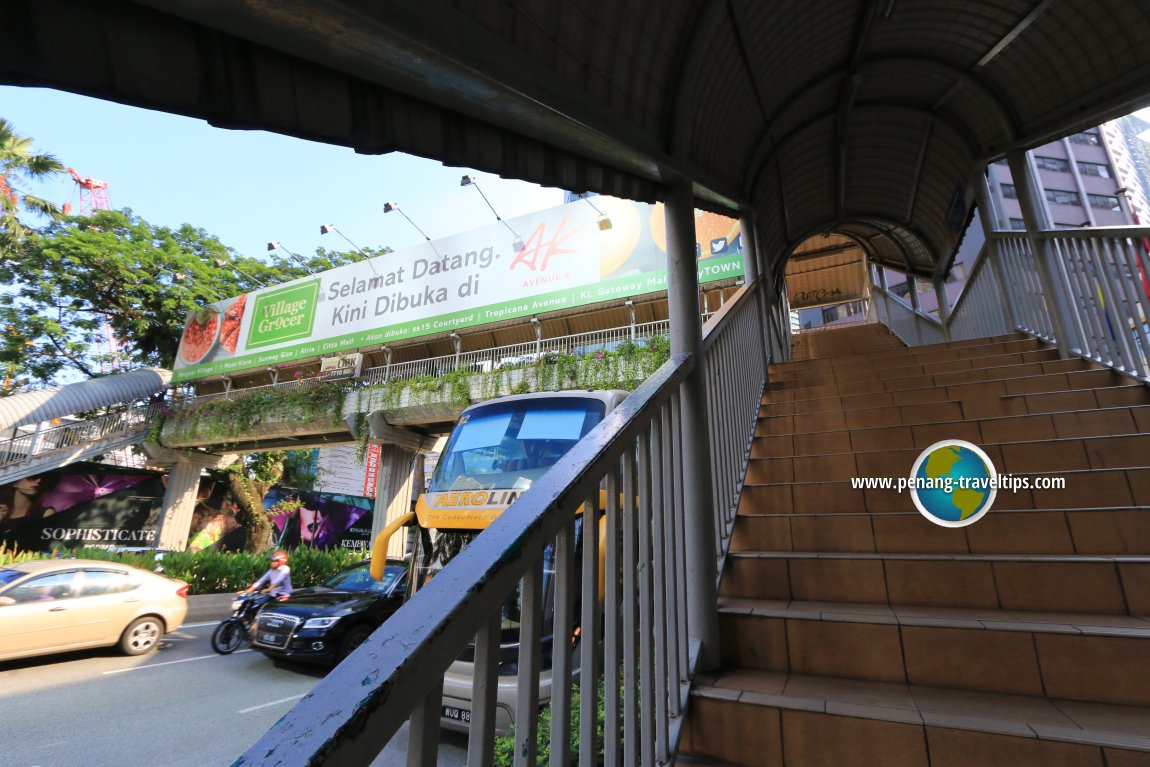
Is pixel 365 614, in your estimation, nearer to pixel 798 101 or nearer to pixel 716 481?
pixel 716 481

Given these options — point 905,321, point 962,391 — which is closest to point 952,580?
point 962,391

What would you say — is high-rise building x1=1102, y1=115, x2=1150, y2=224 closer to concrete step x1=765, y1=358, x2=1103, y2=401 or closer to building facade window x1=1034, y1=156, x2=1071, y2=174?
building facade window x1=1034, y1=156, x2=1071, y2=174

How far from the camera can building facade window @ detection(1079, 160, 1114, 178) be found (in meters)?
37.2

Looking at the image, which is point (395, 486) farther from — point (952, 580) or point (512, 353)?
point (952, 580)

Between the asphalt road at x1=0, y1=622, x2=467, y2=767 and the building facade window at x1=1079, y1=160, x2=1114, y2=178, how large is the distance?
2069 inches

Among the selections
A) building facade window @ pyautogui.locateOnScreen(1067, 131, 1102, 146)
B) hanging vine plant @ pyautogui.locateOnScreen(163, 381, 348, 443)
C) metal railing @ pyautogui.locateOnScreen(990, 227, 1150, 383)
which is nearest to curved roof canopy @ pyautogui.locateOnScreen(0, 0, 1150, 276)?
metal railing @ pyautogui.locateOnScreen(990, 227, 1150, 383)

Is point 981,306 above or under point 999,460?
above

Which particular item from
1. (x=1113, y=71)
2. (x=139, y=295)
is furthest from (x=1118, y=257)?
(x=139, y=295)

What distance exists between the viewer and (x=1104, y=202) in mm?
36562

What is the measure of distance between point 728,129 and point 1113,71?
2.94 meters

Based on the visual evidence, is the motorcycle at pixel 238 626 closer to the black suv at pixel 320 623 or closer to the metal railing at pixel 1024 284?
the black suv at pixel 320 623

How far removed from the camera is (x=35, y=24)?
34.4 inches

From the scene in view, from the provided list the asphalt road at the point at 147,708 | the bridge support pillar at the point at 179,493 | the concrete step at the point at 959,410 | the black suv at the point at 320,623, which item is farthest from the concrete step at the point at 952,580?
the bridge support pillar at the point at 179,493
